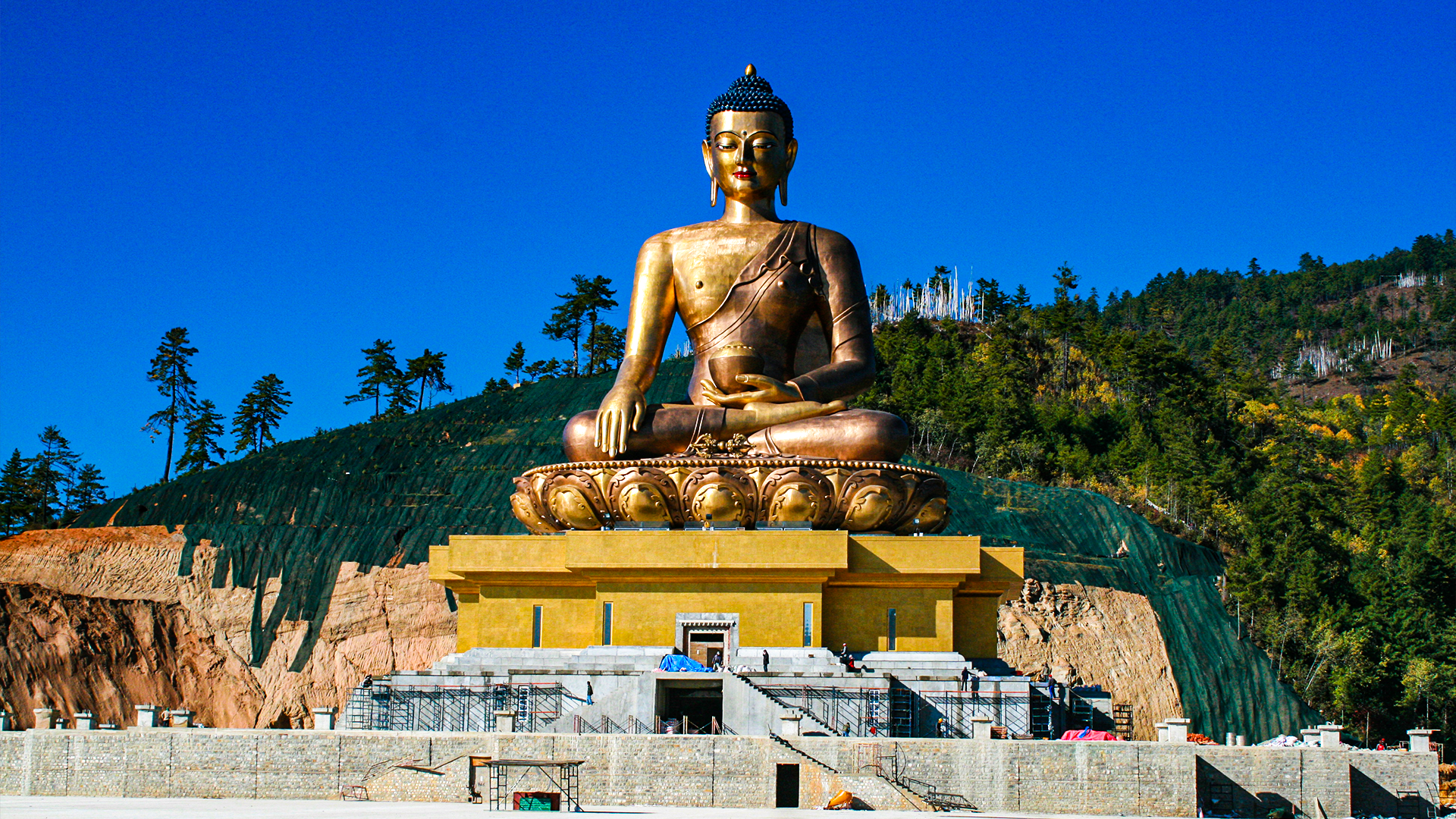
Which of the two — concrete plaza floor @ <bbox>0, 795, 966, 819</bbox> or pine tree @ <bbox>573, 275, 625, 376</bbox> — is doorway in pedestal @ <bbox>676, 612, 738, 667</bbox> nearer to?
concrete plaza floor @ <bbox>0, 795, 966, 819</bbox>

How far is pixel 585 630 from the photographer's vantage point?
67.6 feet

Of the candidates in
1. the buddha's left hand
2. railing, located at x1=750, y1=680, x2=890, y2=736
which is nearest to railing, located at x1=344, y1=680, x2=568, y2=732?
railing, located at x1=750, y1=680, x2=890, y2=736

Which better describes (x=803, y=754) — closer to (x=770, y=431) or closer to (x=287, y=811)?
(x=287, y=811)

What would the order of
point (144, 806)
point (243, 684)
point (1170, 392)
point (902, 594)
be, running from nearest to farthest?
1. point (144, 806)
2. point (902, 594)
3. point (243, 684)
4. point (1170, 392)

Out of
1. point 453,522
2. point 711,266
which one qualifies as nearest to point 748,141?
point 711,266

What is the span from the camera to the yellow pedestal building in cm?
1936

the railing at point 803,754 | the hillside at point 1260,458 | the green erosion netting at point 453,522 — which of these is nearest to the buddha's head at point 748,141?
the railing at point 803,754

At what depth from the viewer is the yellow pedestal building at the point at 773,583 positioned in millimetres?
19359

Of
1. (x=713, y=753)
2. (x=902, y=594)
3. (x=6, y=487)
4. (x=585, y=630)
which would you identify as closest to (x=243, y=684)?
(x=6, y=487)

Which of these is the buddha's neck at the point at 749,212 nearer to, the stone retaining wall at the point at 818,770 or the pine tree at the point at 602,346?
the stone retaining wall at the point at 818,770

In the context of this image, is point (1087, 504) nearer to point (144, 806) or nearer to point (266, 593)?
point (266, 593)

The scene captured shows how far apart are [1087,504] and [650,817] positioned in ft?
91.2

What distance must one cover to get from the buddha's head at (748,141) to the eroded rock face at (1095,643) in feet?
43.8

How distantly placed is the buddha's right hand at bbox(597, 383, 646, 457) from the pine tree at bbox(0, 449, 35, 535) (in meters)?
28.6
